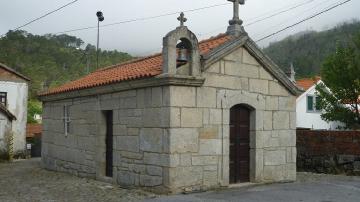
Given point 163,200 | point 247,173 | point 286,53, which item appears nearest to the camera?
point 163,200

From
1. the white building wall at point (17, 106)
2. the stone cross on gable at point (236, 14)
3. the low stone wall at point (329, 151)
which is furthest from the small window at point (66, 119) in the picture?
the white building wall at point (17, 106)

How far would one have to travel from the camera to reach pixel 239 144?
10727 millimetres

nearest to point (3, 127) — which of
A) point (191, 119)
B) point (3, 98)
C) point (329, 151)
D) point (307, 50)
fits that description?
point (3, 98)

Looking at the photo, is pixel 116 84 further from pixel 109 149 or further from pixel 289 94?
pixel 289 94

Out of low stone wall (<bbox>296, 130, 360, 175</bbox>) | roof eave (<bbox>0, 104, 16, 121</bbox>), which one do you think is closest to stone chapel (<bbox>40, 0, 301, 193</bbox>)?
low stone wall (<bbox>296, 130, 360, 175</bbox>)

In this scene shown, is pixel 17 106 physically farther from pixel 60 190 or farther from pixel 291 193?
pixel 291 193

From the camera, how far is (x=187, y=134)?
9.38 meters

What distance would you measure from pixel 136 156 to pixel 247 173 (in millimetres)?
2811

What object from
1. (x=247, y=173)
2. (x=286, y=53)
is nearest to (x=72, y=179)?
(x=247, y=173)

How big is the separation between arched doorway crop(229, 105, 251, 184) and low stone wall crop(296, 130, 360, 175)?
15.1 ft

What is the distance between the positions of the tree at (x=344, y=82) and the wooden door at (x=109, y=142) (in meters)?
10.4

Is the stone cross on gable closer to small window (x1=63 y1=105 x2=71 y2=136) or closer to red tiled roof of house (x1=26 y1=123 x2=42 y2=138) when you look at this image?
small window (x1=63 y1=105 x2=71 y2=136)

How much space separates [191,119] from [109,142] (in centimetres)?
299

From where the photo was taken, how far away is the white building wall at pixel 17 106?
25.5m
